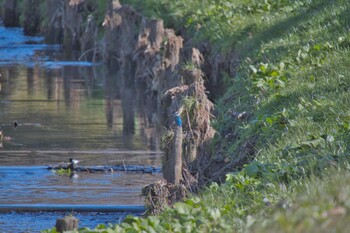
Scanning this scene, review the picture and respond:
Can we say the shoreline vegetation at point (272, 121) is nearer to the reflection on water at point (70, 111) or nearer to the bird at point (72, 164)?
the reflection on water at point (70, 111)

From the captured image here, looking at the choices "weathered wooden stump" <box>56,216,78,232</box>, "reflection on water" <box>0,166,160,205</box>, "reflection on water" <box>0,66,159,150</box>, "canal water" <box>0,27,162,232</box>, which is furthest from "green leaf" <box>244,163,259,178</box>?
"reflection on water" <box>0,66,159,150</box>

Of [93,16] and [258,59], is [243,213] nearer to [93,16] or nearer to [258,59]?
[258,59]

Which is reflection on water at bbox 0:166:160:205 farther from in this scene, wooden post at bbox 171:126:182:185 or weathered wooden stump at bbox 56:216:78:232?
weathered wooden stump at bbox 56:216:78:232

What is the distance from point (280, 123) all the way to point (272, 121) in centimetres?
21

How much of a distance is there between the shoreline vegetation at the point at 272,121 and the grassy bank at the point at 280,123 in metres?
0.01

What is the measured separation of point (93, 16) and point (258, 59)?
1728cm

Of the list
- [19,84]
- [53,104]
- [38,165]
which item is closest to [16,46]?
[19,84]

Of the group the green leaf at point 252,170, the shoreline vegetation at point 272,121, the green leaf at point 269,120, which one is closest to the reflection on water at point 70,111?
the shoreline vegetation at point 272,121

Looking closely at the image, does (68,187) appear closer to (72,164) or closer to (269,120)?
(72,164)

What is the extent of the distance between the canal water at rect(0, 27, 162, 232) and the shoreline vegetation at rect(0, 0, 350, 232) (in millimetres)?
1684

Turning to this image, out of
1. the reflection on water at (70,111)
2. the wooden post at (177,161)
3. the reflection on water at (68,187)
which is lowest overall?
the reflection on water at (68,187)

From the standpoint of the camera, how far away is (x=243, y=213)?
7719 millimetres

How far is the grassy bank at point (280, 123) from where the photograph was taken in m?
6.59

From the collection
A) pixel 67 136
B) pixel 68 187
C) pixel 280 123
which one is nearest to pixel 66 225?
pixel 280 123
